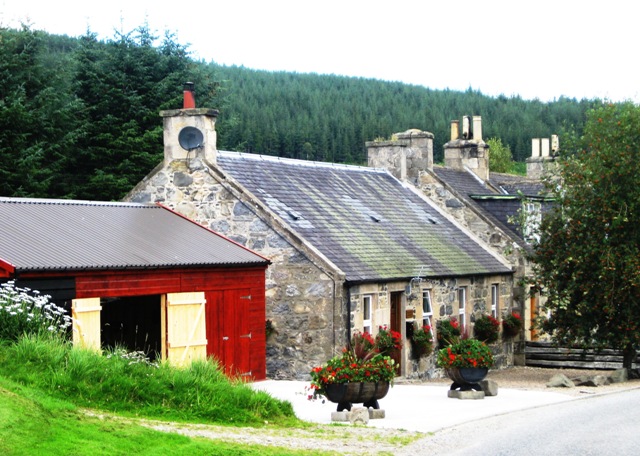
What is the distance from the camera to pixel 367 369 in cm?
1892

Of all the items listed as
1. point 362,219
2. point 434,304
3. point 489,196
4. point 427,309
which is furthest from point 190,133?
point 489,196

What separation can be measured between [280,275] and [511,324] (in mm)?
10322

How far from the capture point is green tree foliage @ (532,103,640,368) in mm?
27891

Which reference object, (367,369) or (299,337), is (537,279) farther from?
(367,369)

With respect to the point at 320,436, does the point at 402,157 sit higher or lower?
higher

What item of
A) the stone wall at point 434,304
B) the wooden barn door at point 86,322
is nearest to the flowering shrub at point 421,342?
the stone wall at point 434,304

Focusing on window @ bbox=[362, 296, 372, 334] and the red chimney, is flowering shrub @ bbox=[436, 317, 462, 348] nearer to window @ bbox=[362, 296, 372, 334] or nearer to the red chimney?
window @ bbox=[362, 296, 372, 334]

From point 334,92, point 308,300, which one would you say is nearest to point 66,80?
point 308,300

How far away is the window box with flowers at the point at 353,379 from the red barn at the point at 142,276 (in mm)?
3247

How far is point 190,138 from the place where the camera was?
27.6 meters

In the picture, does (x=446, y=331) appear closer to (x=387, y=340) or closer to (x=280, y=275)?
(x=387, y=340)

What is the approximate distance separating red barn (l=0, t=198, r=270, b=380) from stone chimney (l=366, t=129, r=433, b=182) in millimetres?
11029

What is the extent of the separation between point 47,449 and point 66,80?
3150cm

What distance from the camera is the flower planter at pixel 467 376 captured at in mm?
22625
